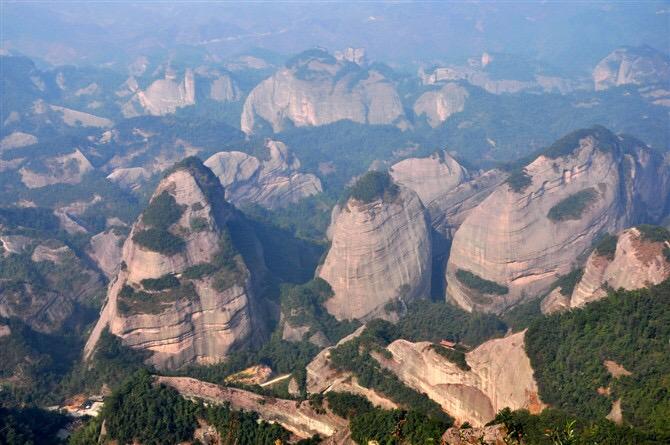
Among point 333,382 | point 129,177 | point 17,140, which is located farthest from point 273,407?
point 17,140

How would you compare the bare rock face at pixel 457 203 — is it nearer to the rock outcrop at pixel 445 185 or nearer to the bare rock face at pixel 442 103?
the rock outcrop at pixel 445 185

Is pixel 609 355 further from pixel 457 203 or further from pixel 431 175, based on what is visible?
pixel 431 175

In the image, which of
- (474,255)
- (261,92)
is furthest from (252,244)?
(261,92)

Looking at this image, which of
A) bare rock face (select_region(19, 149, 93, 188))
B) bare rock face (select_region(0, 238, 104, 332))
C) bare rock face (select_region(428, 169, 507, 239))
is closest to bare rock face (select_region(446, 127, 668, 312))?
bare rock face (select_region(428, 169, 507, 239))

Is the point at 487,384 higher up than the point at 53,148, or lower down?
higher up

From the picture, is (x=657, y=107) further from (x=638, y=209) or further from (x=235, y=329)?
(x=235, y=329)

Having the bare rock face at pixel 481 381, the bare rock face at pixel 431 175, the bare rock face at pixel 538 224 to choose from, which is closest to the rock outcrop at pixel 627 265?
the bare rock face at pixel 481 381

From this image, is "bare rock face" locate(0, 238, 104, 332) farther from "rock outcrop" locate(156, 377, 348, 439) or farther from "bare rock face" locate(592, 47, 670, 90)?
"bare rock face" locate(592, 47, 670, 90)
